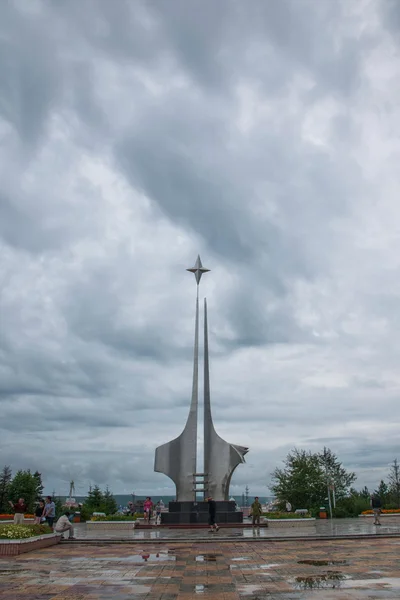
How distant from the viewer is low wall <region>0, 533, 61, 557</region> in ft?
50.0

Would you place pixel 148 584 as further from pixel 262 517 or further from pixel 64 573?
pixel 262 517

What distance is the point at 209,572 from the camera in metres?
11.6

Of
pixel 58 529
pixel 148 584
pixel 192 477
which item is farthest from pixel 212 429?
pixel 148 584

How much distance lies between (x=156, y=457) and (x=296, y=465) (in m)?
17.0

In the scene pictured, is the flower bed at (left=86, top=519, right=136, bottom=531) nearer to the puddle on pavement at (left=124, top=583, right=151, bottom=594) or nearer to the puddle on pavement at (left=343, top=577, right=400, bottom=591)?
the puddle on pavement at (left=124, top=583, right=151, bottom=594)

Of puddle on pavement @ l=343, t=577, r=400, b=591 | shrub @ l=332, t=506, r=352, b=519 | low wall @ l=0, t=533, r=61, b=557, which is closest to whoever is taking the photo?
puddle on pavement @ l=343, t=577, r=400, b=591

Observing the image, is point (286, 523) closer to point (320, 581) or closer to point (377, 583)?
point (320, 581)

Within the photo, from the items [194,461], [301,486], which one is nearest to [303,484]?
[301,486]

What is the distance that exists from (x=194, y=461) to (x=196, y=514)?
2.97 m

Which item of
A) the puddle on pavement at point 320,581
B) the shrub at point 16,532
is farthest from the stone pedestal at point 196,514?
the puddle on pavement at point 320,581

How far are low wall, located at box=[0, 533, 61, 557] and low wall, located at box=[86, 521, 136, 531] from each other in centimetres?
704

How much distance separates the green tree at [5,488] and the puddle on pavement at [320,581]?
36423 millimetres

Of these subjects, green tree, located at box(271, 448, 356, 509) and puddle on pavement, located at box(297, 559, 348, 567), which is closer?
puddle on pavement, located at box(297, 559, 348, 567)

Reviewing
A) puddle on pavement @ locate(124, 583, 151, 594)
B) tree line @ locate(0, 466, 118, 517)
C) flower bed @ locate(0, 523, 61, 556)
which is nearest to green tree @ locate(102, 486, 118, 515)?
tree line @ locate(0, 466, 118, 517)
